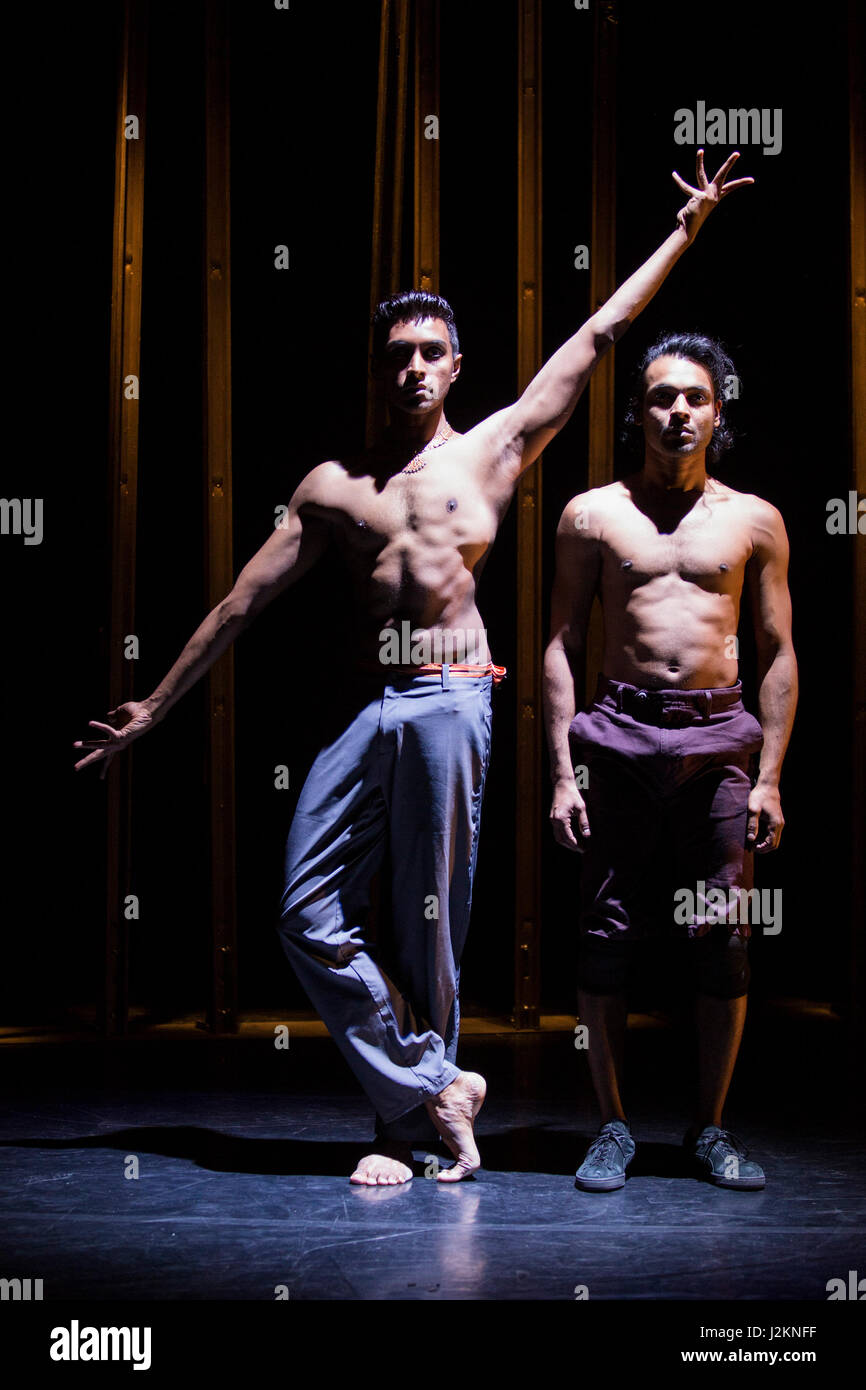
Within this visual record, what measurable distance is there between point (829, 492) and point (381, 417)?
1.47 metres

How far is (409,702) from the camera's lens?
8.96ft

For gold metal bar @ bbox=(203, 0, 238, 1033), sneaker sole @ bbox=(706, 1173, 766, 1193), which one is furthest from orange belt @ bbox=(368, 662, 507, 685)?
gold metal bar @ bbox=(203, 0, 238, 1033)

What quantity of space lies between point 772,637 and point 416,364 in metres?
0.92

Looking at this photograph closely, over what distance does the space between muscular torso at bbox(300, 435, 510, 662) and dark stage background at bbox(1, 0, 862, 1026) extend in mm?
1527

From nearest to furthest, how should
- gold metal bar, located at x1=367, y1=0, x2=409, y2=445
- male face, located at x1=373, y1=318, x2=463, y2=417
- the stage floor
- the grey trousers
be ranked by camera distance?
1. the stage floor
2. the grey trousers
3. male face, located at x1=373, y1=318, x2=463, y2=417
4. gold metal bar, located at x1=367, y1=0, x2=409, y2=445

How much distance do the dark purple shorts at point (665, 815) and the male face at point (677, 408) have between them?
49cm

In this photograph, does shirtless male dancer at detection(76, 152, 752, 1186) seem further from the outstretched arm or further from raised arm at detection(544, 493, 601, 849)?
raised arm at detection(544, 493, 601, 849)

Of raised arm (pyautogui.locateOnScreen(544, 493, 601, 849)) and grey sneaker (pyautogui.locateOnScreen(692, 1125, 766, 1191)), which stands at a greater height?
raised arm (pyautogui.locateOnScreen(544, 493, 601, 849))

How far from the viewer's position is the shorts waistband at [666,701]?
271 centimetres

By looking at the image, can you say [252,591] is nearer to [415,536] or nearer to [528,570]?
[415,536]

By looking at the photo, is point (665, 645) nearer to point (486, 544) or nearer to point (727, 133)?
point (486, 544)

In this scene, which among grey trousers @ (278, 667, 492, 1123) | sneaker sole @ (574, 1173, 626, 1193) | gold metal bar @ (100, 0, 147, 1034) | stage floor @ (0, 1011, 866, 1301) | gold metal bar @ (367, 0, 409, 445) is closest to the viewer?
stage floor @ (0, 1011, 866, 1301)

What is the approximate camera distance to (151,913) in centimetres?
430

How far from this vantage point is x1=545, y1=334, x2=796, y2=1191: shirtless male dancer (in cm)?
271
